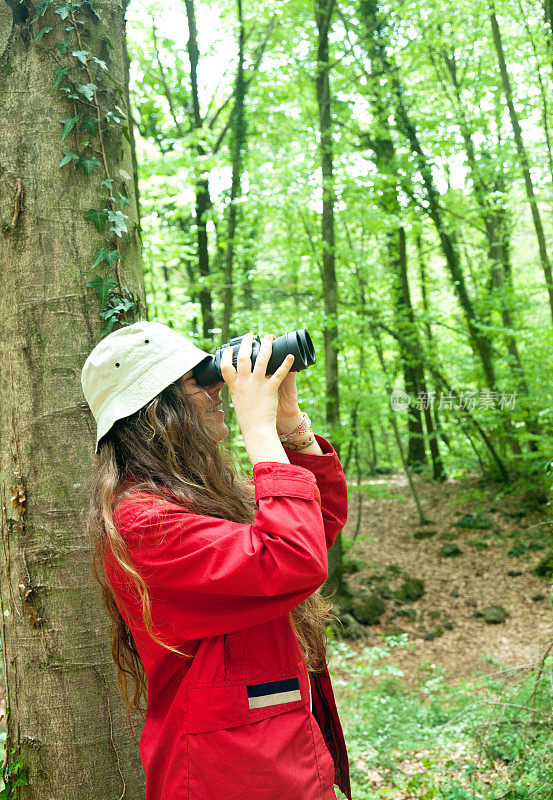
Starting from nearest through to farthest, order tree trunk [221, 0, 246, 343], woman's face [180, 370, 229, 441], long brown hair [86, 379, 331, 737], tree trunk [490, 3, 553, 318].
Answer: long brown hair [86, 379, 331, 737] < woman's face [180, 370, 229, 441] < tree trunk [221, 0, 246, 343] < tree trunk [490, 3, 553, 318]

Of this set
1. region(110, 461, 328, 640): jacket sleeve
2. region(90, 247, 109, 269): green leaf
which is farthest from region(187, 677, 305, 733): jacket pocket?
region(90, 247, 109, 269): green leaf

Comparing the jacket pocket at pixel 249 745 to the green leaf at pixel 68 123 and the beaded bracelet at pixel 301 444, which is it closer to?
the beaded bracelet at pixel 301 444

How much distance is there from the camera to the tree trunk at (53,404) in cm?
176

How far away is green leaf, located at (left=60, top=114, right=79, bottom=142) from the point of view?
1909mm

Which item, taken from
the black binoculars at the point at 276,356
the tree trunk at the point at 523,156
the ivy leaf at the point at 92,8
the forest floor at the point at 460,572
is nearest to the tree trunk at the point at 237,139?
the tree trunk at the point at 523,156

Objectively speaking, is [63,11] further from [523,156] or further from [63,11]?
[523,156]

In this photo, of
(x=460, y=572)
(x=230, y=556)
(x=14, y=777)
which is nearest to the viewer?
(x=230, y=556)

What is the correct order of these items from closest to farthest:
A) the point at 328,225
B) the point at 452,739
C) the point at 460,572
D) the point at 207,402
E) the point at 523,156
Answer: the point at 207,402 → the point at 452,739 → the point at 328,225 → the point at 523,156 → the point at 460,572

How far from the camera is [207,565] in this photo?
1.16 meters

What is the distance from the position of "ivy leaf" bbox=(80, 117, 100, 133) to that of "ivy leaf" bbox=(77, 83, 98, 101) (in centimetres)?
6

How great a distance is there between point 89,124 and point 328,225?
20.8 ft

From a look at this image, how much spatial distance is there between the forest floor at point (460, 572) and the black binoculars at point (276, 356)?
15.0ft

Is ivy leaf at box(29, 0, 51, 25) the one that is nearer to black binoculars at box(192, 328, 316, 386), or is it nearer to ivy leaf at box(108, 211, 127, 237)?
ivy leaf at box(108, 211, 127, 237)

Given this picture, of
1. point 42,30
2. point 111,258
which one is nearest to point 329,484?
point 111,258
